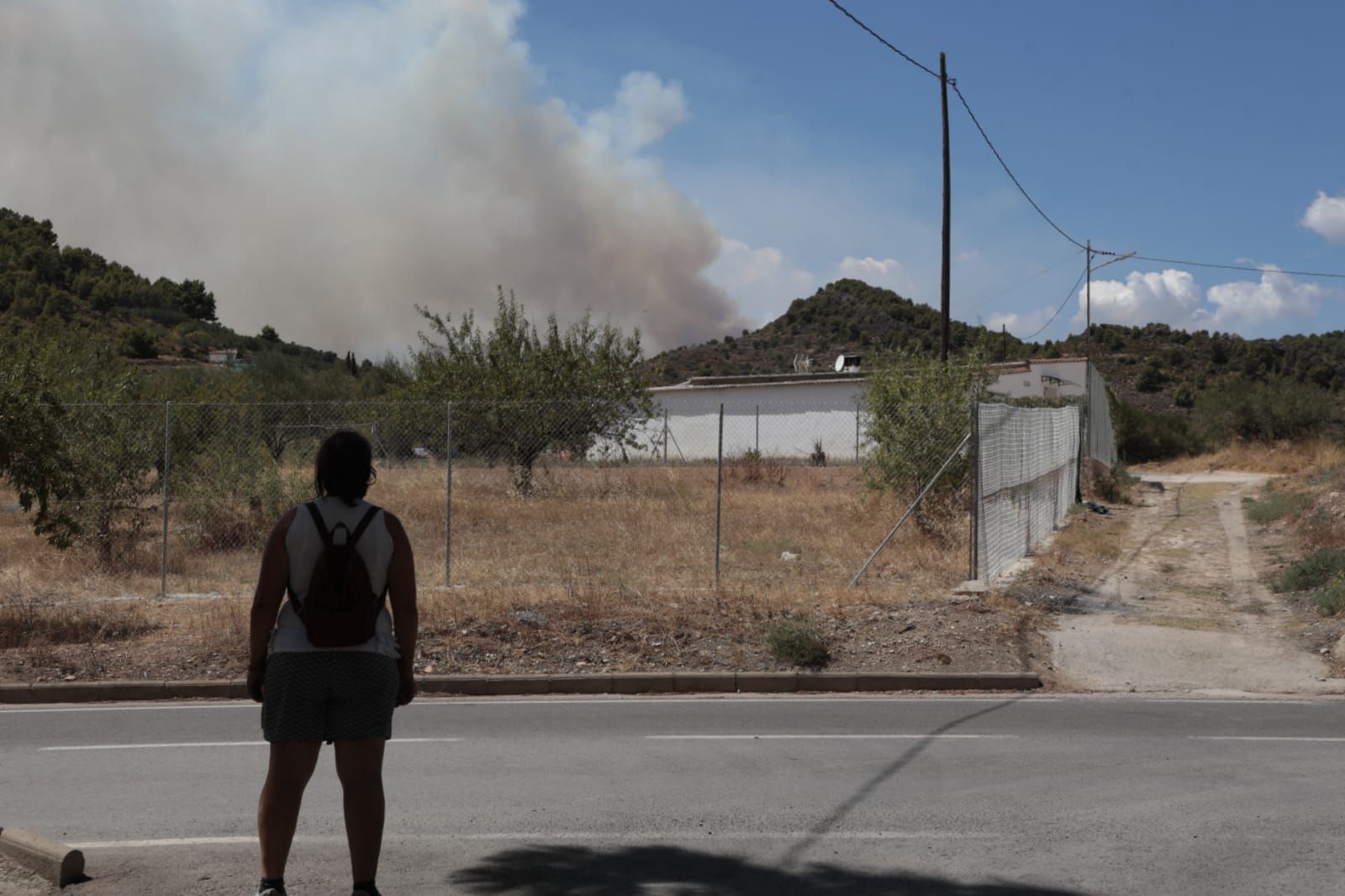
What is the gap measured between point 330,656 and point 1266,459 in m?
50.9

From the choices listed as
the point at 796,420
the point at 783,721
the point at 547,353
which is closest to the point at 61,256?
the point at 796,420

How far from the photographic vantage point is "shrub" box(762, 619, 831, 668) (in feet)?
34.7

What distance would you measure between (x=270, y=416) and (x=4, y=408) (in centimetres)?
2370

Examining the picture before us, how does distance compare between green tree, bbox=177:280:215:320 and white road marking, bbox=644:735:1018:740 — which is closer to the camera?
white road marking, bbox=644:735:1018:740

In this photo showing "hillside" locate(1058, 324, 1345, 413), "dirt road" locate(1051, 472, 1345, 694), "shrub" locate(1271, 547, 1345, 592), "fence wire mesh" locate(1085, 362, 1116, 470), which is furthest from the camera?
"hillside" locate(1058, 324, 1345, 413)

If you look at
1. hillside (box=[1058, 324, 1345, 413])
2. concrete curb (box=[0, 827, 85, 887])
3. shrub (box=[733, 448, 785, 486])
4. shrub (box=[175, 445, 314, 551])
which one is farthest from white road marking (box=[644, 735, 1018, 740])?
hillside (box=[1058, 324, 1345, 413])

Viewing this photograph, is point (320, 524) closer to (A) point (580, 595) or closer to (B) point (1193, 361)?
(A) point (580, 595)

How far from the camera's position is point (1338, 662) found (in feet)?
36.1

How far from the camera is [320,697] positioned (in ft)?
13.3

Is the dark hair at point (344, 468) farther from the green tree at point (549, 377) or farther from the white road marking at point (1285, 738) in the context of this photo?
the green tree at point (549, 377)

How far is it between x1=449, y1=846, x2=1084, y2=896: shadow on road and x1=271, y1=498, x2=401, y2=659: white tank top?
137cm

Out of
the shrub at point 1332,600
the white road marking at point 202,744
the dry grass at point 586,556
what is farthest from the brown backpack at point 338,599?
the shrub at point 1332,600

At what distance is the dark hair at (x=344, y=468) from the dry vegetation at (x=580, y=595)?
6.62 meters

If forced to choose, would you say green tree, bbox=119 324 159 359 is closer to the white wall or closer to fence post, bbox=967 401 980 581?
the white wall
